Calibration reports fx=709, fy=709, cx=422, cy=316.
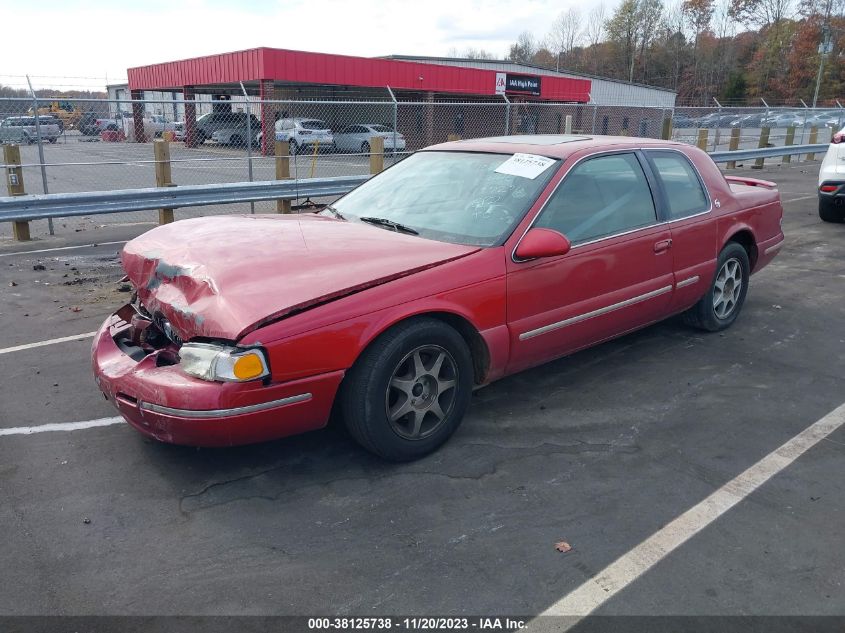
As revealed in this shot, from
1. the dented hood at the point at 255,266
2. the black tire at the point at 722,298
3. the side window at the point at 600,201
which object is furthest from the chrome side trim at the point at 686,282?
the dented hood at the point at 255,266

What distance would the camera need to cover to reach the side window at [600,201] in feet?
13.5

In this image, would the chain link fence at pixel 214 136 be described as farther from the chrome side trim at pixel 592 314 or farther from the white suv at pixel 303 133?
the chrome side trim at pixel 592 314

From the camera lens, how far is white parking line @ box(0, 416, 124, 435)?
3846mm

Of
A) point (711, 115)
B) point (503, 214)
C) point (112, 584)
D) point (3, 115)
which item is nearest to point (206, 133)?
point (3, 115)

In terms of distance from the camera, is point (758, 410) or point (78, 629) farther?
point (758, 410)

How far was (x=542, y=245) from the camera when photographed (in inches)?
146

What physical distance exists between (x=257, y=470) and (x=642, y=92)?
4815 cm

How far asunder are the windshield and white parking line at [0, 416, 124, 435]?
72.5 inches

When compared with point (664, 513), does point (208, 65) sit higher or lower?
higher

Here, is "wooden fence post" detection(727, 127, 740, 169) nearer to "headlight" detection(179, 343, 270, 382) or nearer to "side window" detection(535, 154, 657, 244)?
"side window" detection(535, 154, 657, 244)

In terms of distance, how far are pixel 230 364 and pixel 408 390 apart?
0.88 m

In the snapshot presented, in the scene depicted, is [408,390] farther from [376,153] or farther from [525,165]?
[376,153]

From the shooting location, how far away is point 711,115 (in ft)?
69.1

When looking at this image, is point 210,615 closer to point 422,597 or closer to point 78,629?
point 78,629
